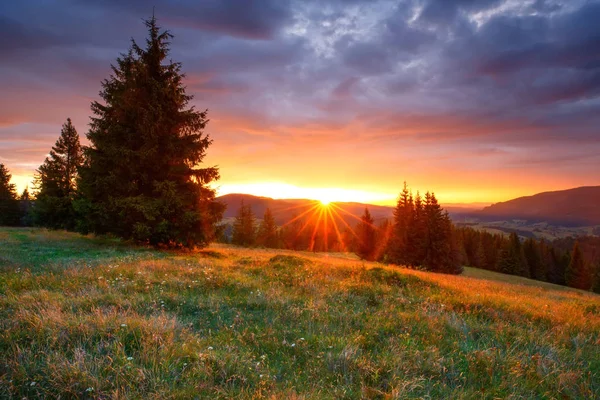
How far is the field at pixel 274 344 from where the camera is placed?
3.54 m

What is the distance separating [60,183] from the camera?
28828 millimetres

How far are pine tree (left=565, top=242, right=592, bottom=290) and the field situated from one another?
78639 mm

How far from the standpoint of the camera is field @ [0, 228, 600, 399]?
139 inches

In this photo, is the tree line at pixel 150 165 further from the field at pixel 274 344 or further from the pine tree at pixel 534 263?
the pine tree at pixel 534 263

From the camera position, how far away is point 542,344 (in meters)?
5.27

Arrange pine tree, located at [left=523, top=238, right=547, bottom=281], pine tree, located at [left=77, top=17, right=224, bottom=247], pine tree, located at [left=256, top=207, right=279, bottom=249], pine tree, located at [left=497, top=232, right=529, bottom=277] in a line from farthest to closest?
pine tree, located at [left=523, top=238, right=547, bottom=281] < pine tree, located at [left=497, top=232, right=529, bottom=277] < pine tree, located at [left=256, top=207, right=279, bottom=249] < pine tree, located at [left=77, top=17, right=224, bottom=247]

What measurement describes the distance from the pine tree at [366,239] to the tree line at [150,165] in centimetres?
3470

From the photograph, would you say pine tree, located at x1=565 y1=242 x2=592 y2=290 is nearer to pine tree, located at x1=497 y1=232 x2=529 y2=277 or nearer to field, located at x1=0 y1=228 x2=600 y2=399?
pine tree, located at x1=497 y1=232 x2=529 y2=277

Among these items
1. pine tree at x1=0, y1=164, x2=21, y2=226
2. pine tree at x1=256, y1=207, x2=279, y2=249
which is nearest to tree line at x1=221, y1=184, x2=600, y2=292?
pine tree at x1=256, y1=207, x2=279, y2=249

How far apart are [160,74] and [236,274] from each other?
537 inches

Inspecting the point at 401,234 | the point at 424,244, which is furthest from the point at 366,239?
the point at 424,244

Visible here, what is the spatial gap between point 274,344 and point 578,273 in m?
86.0

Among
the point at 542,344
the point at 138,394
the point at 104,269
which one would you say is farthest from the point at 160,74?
the point at 542,344

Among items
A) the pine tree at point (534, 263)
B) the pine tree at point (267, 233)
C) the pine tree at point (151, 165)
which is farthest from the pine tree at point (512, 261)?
the pine tree at point (151, 165)
